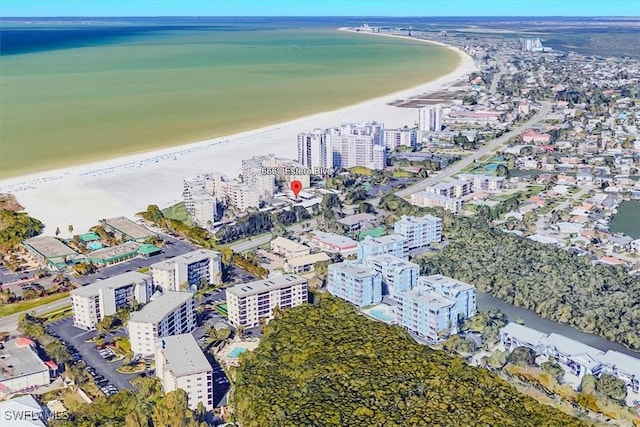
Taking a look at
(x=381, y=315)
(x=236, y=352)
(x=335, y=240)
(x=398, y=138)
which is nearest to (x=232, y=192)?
(x=335, y=240)

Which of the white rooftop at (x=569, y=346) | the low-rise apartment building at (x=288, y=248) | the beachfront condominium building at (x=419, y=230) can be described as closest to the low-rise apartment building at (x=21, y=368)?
the low-rise apartment building at (x=288, y=248)

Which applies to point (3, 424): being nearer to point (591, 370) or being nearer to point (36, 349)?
point (36, 349)

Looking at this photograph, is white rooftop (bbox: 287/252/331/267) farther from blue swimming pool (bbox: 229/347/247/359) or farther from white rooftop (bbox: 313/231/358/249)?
blue swimming pool (bbox: 229/347/247/359)

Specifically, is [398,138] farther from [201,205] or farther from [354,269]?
[354,269]

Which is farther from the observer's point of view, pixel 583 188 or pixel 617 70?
pixel 617 70

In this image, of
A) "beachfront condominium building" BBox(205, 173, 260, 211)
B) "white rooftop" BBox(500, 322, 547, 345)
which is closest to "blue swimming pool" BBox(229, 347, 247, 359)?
"white rooftop" BBox(500, 322, 547, 345)

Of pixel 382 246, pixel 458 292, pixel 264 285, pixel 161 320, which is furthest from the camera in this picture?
pixel 382 246

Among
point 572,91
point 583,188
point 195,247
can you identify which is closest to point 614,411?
point 195,247
